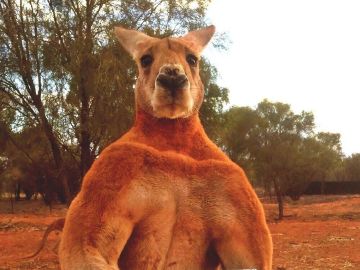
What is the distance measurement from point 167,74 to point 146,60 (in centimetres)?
31

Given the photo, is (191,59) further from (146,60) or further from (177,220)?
(177,220)

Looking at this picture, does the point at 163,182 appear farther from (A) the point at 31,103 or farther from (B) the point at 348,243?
(B) the point at 348,243

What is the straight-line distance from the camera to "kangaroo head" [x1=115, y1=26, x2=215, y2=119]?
223 cm

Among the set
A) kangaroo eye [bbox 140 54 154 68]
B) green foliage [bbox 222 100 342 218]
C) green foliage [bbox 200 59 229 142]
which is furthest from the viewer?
green foliage [bbox 222 100 342 218]

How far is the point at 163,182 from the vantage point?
2135mm

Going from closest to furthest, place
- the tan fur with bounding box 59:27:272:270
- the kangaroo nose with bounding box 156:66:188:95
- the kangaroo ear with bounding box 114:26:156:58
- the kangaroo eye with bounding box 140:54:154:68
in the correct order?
the tan fur with bounding box 59:27:272:270, the kangaroo nose with bounding box 156:66:188:95, the kangaroo eye with bounding box 140:54:154:68, the kangaroo ear with bounding box 114:26:156:58

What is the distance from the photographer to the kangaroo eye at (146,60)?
2501 mm

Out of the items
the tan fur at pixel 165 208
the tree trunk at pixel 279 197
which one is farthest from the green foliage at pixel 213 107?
the tan fur at pixel 165 208

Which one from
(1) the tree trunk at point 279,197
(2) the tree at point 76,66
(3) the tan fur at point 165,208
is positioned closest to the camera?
(3) the tan fur at point 165,208

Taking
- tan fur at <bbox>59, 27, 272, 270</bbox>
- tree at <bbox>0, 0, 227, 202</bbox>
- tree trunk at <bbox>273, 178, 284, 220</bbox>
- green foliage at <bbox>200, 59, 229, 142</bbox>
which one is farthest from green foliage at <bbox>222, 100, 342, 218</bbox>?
tan fur at <bbox>59, 27, 272, 270</bbox>

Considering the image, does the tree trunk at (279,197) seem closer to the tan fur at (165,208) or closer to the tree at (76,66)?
the tree at (76,66)

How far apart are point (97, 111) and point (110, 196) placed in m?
10.6

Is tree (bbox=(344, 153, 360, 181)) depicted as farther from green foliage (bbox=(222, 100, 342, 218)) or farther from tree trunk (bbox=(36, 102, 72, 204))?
tree trunk (bbox=(36, 102, 72, 204))

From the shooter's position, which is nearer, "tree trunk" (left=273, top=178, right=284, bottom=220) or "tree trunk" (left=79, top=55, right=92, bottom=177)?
"tree trunk" (left=79, top=55, right=92, bottom=177)
